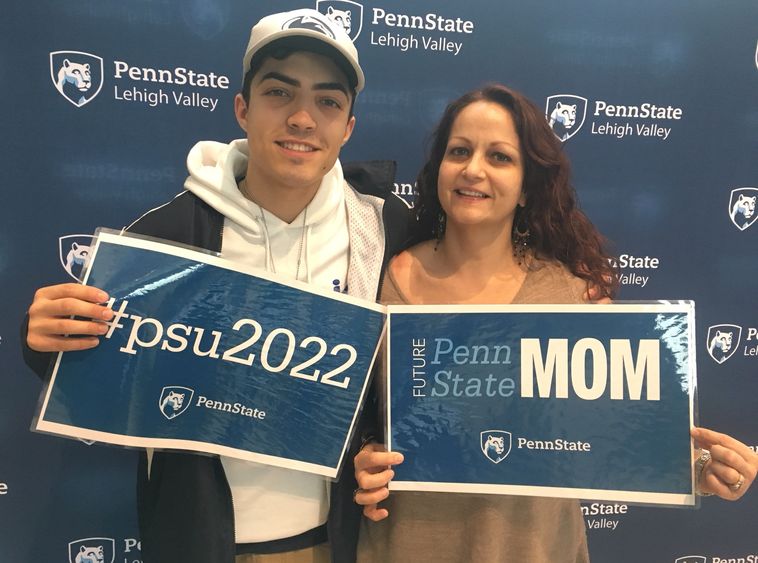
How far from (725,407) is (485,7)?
6.98 ft

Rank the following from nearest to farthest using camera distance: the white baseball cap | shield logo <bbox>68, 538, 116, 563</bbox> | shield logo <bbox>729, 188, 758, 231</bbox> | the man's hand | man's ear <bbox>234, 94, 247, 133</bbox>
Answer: the man's hand, the white baseball cap, man's ear <bbox>234, 94, 247, 133</bbox>, shield logo <bbox>68, 538, 116, 563</bbox>, shield logo <bbox>729, 188, 758, 231</bbox>

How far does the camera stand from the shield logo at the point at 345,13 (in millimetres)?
1880

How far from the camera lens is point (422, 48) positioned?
76.7 inches

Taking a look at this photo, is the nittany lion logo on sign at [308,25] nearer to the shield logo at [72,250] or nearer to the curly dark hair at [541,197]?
the curly dark hair at [541,197]

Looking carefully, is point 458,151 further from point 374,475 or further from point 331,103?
point 374,475

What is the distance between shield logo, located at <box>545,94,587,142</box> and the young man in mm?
1090

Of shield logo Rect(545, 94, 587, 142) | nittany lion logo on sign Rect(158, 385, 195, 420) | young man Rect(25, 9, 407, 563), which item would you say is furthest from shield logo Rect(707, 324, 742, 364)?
nittany lion logo on sign Rect(158, 385, 195, 420)

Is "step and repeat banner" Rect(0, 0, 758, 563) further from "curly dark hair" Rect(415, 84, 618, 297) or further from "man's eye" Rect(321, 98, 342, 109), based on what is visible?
"man's eye" Rect(321, 98, 342, 109)

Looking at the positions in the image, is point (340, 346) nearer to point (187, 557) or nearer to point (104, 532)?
point (187, 557)

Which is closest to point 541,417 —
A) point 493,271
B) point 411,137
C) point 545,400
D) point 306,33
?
point 545,400

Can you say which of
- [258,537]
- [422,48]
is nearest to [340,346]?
[258,537]

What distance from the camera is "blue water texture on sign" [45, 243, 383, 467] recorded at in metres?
1.11

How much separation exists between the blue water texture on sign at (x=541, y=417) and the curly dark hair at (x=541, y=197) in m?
0.28

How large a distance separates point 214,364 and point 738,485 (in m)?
1.23
